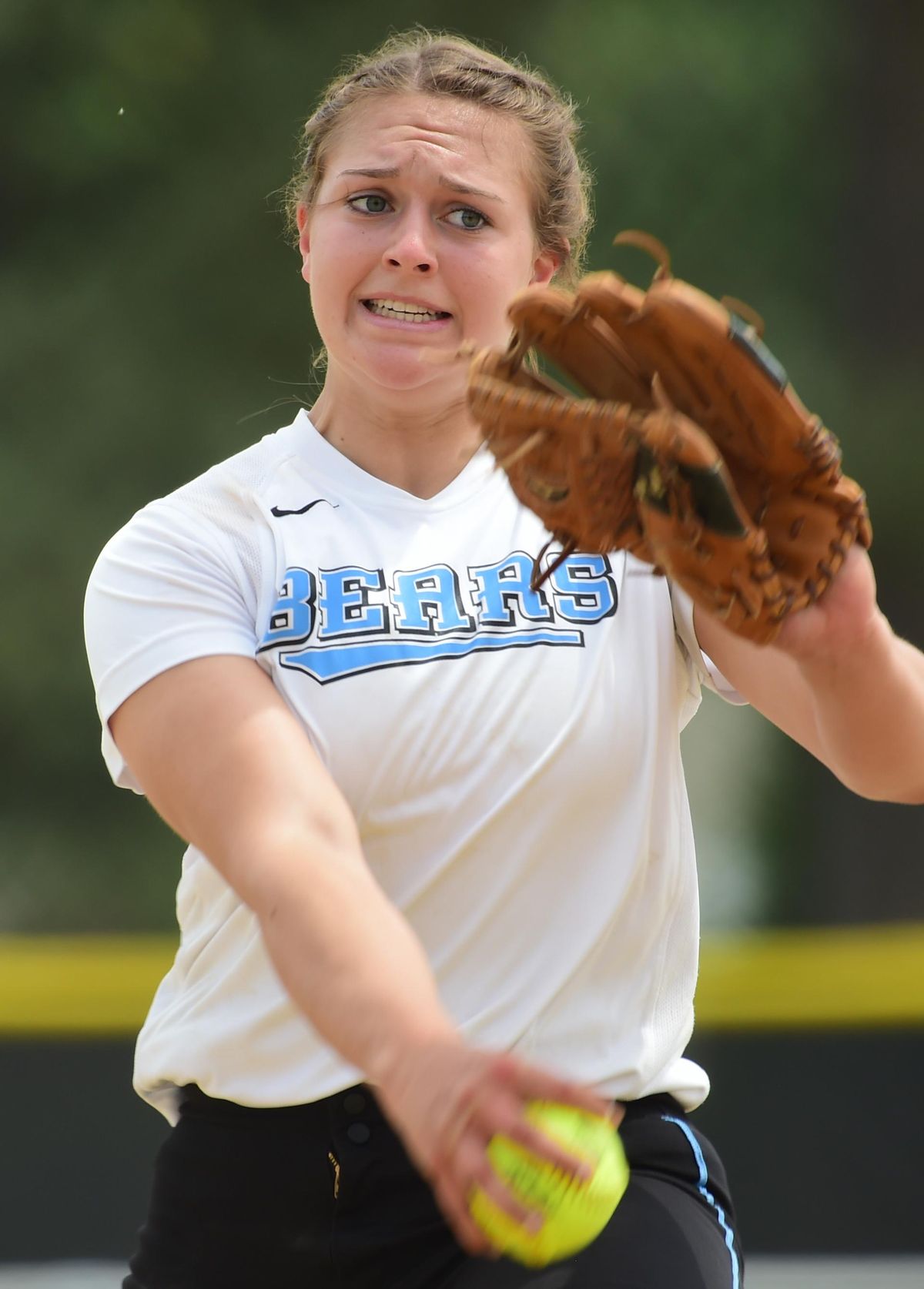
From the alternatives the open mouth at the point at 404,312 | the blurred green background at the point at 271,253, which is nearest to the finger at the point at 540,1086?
the open mouth at the point at 404,312

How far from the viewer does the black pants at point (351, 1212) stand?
1.50 metres

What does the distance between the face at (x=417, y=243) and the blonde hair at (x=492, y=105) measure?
37 mm

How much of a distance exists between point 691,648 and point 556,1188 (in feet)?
2.35

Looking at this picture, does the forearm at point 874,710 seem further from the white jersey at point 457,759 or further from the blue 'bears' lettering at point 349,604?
the blue 'bears' lettering at point 349,604

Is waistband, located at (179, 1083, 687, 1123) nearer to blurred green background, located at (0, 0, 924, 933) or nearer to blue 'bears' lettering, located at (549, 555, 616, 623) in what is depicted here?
blue 'bears' lettering, located at (549, 555, 616, 623)

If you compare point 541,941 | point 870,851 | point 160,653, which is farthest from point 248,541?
point 870,851

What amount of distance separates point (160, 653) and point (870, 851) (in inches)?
110

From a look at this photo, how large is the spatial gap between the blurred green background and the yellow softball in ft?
8.94

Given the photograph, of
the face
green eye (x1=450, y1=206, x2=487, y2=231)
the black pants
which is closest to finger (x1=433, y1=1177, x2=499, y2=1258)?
the black pants

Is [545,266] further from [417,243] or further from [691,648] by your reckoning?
[691,648]

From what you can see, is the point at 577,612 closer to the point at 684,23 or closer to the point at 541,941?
the point at 541,941

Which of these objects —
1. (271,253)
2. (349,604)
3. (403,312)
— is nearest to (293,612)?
(349,604)

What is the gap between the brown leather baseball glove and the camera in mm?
1311

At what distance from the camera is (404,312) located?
5.74ft
